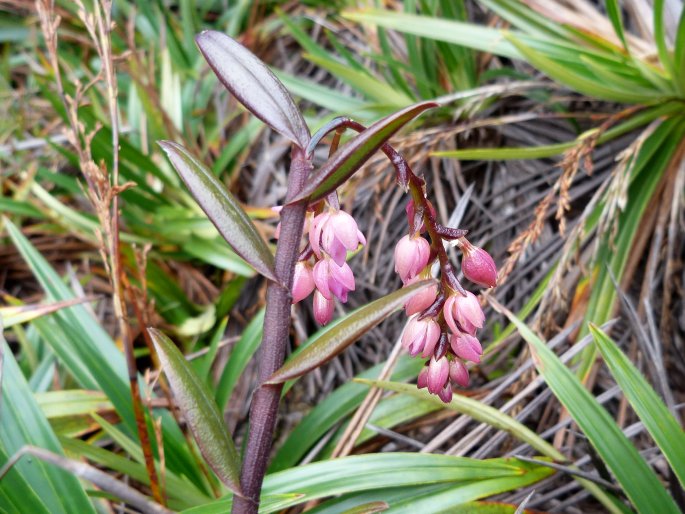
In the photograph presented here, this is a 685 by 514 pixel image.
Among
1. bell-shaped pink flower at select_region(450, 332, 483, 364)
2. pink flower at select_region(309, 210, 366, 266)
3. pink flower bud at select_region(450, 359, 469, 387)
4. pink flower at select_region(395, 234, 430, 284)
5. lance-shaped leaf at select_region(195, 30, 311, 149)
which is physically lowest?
pink flower bud at select_region(450, 359, 469, 387)

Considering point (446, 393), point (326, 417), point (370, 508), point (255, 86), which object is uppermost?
point (255, 86)

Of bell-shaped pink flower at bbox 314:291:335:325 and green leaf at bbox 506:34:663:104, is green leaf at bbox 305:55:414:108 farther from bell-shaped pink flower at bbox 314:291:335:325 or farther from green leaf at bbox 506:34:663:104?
bell-shaped pink flower at bbox 314:291:335:325

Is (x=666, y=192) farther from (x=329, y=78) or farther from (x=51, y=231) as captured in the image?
(x=51, y=231)

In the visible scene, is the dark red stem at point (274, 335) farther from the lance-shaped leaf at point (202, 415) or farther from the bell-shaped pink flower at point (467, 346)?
the bell-shaped pink flower at point (467, 346)

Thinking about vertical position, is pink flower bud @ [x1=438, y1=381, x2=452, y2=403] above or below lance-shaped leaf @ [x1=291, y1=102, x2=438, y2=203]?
below

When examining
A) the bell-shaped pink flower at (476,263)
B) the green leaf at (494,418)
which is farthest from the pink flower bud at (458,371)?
the green leaf at (494,418)

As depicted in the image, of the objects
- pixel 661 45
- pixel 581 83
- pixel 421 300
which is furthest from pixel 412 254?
pixel 661 45

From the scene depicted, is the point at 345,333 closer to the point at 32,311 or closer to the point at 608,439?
the point at 608,439

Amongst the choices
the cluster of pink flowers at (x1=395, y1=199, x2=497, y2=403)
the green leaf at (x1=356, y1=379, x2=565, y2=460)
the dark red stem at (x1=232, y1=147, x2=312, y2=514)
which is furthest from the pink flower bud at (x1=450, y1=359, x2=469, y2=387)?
the green leaf at (x1=356, y1=379, x2=565, y2=460)
